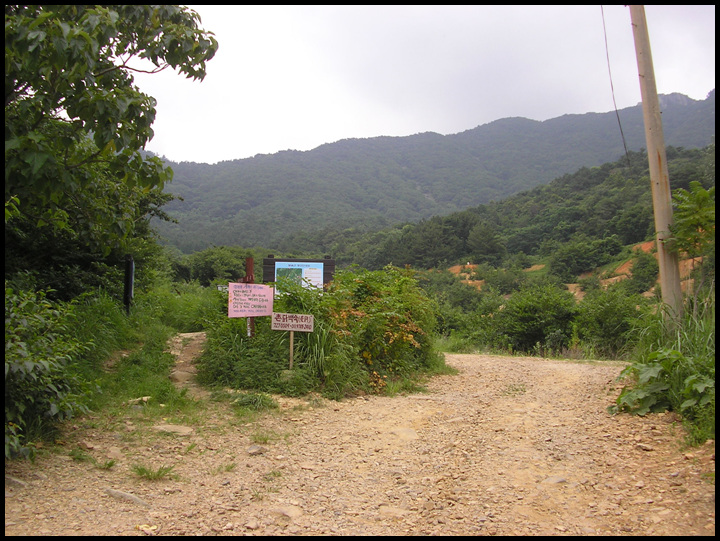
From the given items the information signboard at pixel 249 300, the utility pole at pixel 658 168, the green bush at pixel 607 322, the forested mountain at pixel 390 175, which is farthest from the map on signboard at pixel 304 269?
the forested mountain at pixel 390 175

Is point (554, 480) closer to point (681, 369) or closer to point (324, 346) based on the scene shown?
point (681, 369)

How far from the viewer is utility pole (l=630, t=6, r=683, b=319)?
225 inches

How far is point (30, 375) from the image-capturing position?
3.85 meters

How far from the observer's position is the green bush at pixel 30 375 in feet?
12.0

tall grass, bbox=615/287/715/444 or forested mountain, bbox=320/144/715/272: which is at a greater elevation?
forested mountain, bbox=320/144/715/272

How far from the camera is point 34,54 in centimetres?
320

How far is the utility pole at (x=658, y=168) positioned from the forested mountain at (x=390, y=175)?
4569 centimetres

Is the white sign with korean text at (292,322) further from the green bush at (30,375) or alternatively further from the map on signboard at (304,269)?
the map on signboard at (304,269)

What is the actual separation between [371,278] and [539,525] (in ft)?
18.7

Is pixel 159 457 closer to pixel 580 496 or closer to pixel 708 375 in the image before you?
pixel 580 496

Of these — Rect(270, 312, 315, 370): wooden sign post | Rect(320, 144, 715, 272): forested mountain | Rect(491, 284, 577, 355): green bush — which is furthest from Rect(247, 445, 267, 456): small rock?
Rect(320, 144, 715, 272): forested mountain

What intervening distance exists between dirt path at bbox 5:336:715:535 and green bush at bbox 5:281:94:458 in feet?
1.06

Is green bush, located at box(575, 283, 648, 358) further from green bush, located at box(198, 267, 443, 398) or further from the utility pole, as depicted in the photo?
the utility pole

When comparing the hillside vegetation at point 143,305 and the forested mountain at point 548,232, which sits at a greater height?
the forested mountain at point 548,232
